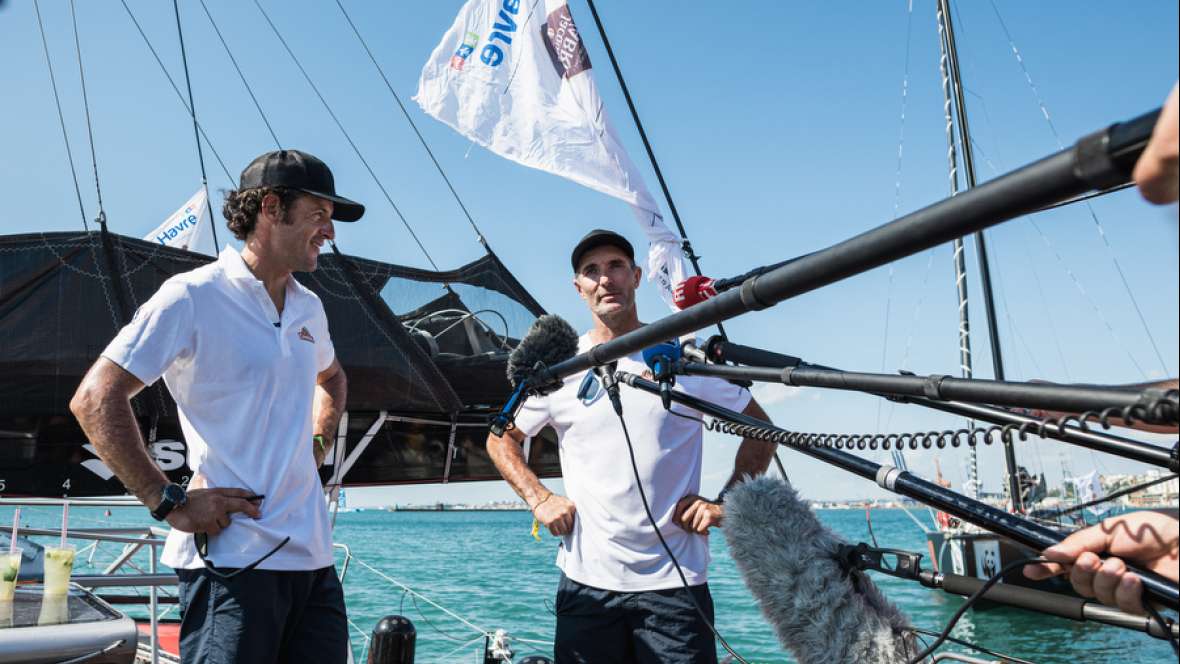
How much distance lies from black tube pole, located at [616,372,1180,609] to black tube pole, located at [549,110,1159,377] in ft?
1.47

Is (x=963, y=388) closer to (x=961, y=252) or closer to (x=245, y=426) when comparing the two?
(x=245, y=426)

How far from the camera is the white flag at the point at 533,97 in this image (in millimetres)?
5648

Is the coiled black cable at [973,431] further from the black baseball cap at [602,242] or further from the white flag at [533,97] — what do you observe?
the white flag at [533,97]

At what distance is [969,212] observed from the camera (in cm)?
79

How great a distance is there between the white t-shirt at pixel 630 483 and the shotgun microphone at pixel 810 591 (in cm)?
115

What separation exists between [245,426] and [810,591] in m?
1.65

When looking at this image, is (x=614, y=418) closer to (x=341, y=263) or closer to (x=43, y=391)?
(x=341, y=263)

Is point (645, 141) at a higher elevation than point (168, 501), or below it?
higher

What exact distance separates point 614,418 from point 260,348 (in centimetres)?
126

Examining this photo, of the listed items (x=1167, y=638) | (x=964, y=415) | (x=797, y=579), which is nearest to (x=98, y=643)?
(x=797, y=579)

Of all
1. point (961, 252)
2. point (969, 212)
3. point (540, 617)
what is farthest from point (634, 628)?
point (540, 617)

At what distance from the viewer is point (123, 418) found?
7.61ft

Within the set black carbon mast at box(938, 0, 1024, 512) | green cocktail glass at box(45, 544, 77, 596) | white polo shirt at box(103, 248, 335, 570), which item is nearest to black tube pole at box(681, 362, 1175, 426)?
white polo shirt at box(103, 248, 335, 570)

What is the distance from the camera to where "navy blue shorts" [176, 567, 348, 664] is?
234cm
